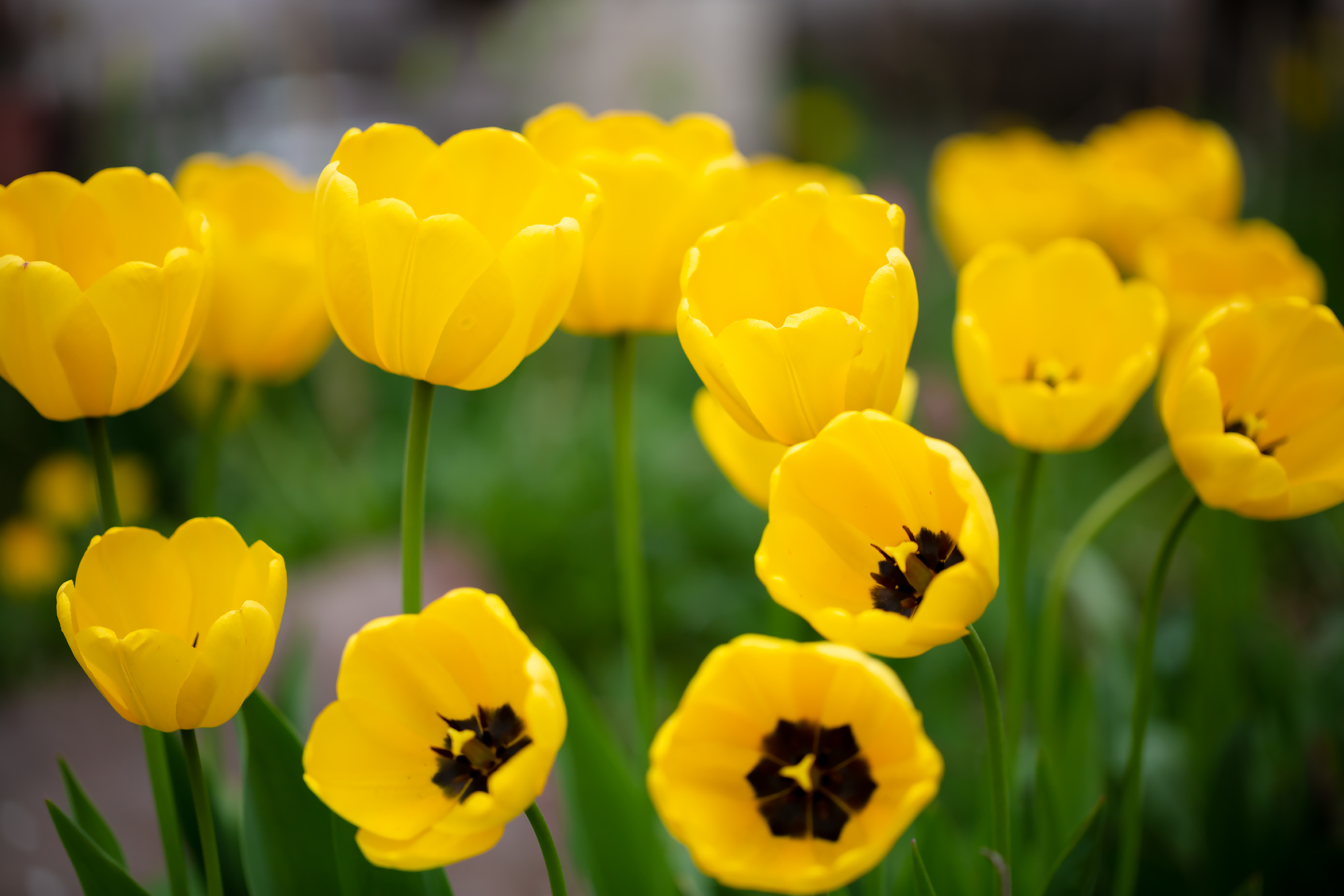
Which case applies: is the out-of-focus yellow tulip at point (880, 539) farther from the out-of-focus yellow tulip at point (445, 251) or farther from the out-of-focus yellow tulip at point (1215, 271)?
the out-of-focus yellow tulip at point (1215, 271)

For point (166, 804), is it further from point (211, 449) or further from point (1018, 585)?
point (1018, 585)

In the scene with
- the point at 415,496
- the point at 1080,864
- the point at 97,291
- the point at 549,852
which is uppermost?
the point at 97,291

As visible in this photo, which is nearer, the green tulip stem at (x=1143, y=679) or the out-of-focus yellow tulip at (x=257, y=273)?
the green tulip stem at (x=1143, y=679)

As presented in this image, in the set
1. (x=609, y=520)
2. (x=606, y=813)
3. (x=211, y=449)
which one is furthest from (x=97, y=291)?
(x=609, y=520)

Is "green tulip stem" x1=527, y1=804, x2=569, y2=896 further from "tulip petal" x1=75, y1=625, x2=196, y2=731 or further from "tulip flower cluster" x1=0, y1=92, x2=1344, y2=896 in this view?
"tulip petal" x1=75, y1=625, x2=196, y2=731

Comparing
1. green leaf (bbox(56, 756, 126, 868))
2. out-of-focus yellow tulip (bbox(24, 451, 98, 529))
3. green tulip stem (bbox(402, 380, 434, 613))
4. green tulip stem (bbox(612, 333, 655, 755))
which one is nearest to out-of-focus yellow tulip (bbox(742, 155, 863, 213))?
green tulip stem (bbox(612, 333, 655, 755))

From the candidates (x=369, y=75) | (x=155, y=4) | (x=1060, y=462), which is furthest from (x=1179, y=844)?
(x=369, y=75)

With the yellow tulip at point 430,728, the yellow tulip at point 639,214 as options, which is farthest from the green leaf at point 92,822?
the yellow tulip at point 639,214
